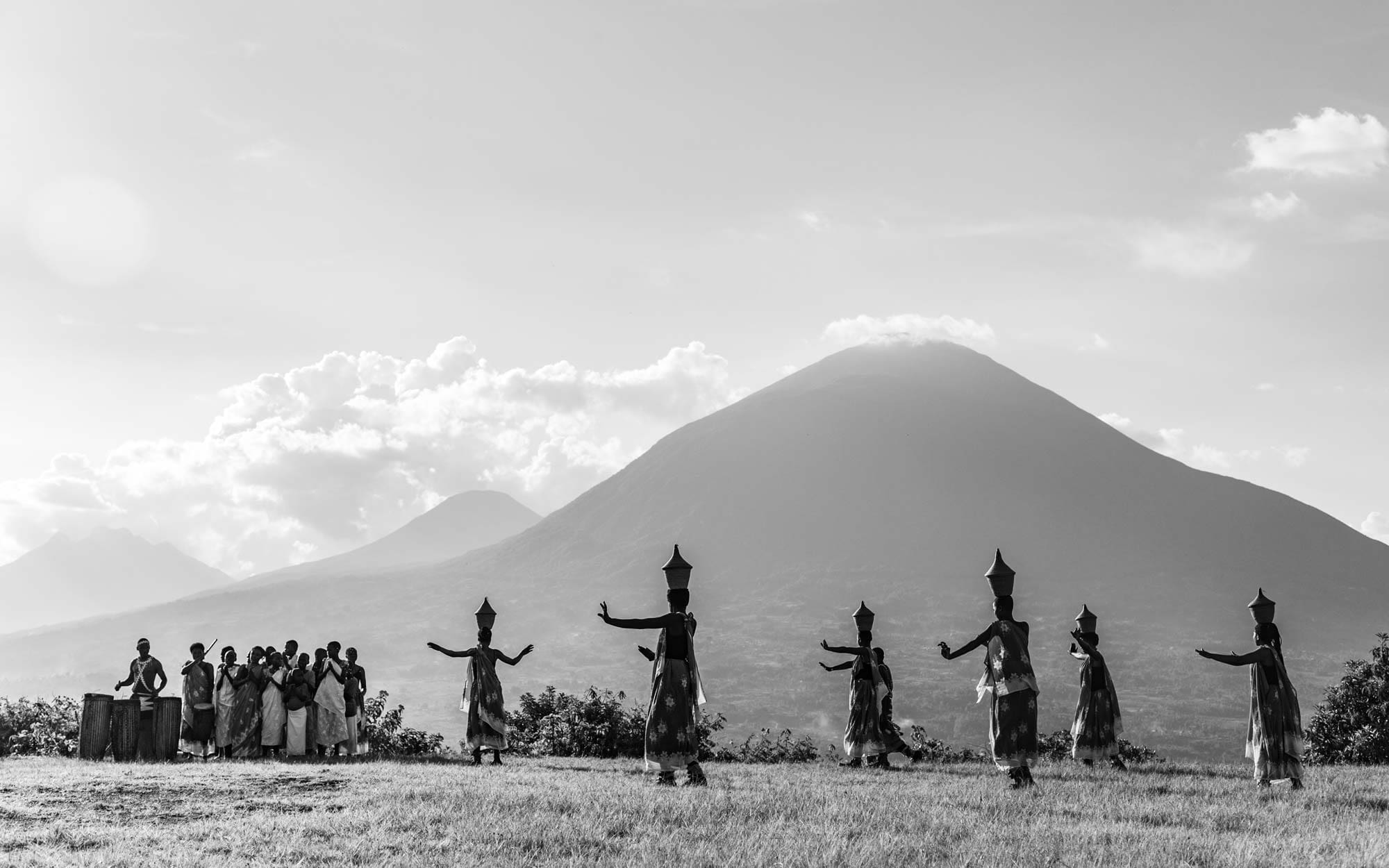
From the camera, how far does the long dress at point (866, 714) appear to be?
20.2 meters

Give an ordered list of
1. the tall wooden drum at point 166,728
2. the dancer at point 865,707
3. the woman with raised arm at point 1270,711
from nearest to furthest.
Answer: the woman with raised arm at point 1270,711 < the tall wooden drum at point 166,728 < the dancer at point 865,707

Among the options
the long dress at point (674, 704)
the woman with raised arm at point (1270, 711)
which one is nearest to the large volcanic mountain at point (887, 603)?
the woman with raised arm at point (1270, 711)

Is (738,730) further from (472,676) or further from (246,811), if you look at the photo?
(246,811)

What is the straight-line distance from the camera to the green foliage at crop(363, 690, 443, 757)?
23.9 meters

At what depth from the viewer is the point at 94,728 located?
62.8 feet

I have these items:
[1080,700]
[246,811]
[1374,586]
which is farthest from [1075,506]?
[246,811]

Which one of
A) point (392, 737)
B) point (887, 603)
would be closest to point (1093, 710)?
point (392, 737)

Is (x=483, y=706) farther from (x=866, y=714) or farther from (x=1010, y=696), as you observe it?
(x=1010, y=696)

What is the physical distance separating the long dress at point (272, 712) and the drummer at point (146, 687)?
181 centimetres

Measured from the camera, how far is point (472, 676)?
20.6 m

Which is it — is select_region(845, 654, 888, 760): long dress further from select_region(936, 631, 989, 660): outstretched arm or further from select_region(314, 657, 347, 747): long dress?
select_region(314, 657, 347, 747): long dress

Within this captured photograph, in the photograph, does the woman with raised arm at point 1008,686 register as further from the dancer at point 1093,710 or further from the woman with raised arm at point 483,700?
the woman with raised arm at point 483,700

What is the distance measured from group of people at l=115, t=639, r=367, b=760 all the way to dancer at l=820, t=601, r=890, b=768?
8.93m

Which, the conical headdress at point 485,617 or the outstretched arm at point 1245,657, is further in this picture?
the conical headdress at point 485,617
